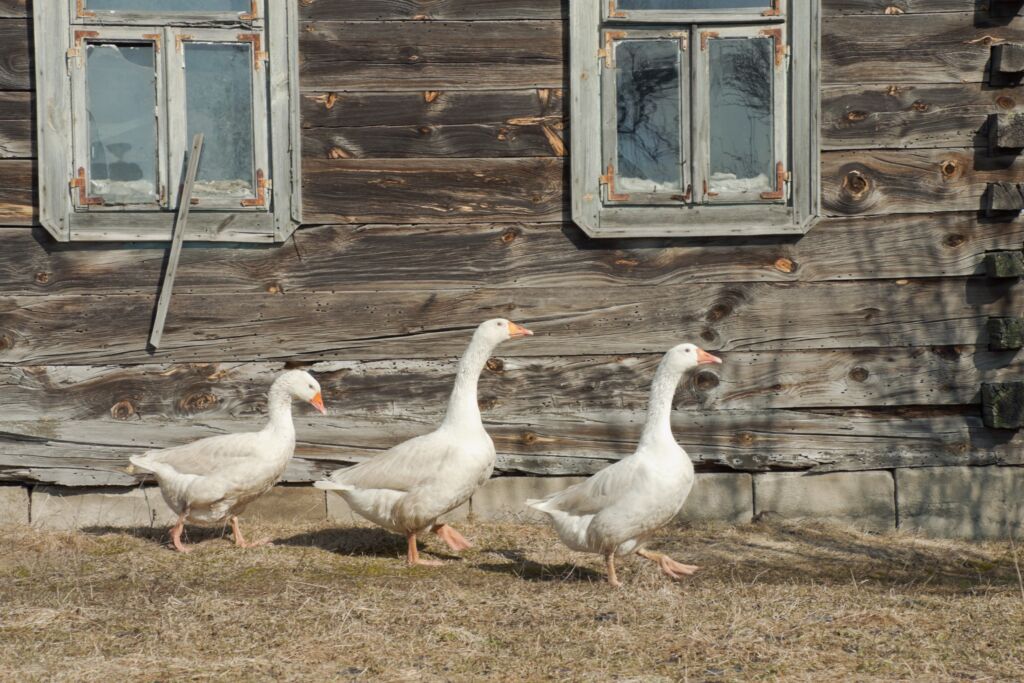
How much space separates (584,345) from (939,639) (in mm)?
3034

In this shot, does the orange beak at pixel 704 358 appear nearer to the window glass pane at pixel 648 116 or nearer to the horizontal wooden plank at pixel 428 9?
the window glass pane at pixel 648 116

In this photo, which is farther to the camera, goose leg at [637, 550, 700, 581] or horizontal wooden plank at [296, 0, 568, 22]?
horizontal wooden plank at [296, 0, 568, 22]

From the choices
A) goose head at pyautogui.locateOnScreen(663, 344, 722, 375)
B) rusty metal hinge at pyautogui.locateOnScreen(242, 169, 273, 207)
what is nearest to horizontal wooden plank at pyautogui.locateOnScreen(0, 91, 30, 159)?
rusty metal hinge at pyautogui.locateOnScreen(242, 169, 273, 207)

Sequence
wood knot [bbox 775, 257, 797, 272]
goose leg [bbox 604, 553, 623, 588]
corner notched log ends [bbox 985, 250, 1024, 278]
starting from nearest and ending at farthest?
goose leg [bbox 604, 553, 623, 588]
corner notched log ends [bbox 985, 250, 1024, 278]
wood knot [bbox 775, 257, 797, 272]

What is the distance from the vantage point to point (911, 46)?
745 cm

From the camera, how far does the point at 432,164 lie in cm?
741

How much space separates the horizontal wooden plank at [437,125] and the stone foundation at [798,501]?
215 cm

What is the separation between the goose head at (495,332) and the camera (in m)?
6.77

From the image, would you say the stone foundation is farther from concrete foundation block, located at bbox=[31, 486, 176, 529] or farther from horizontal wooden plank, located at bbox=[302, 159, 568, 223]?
horizontal wooden plank, located at bbox=[302, 159, 568, 223]

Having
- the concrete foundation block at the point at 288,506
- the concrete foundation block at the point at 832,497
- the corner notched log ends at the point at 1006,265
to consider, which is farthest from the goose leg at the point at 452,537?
the corner notched log ends at the point at 1006,265

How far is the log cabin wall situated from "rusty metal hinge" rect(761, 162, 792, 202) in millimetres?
261

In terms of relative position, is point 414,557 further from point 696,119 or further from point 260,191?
point 696,119

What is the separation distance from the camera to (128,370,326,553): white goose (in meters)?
6.75

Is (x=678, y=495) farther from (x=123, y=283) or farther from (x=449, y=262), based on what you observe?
(x=123, y=283)
